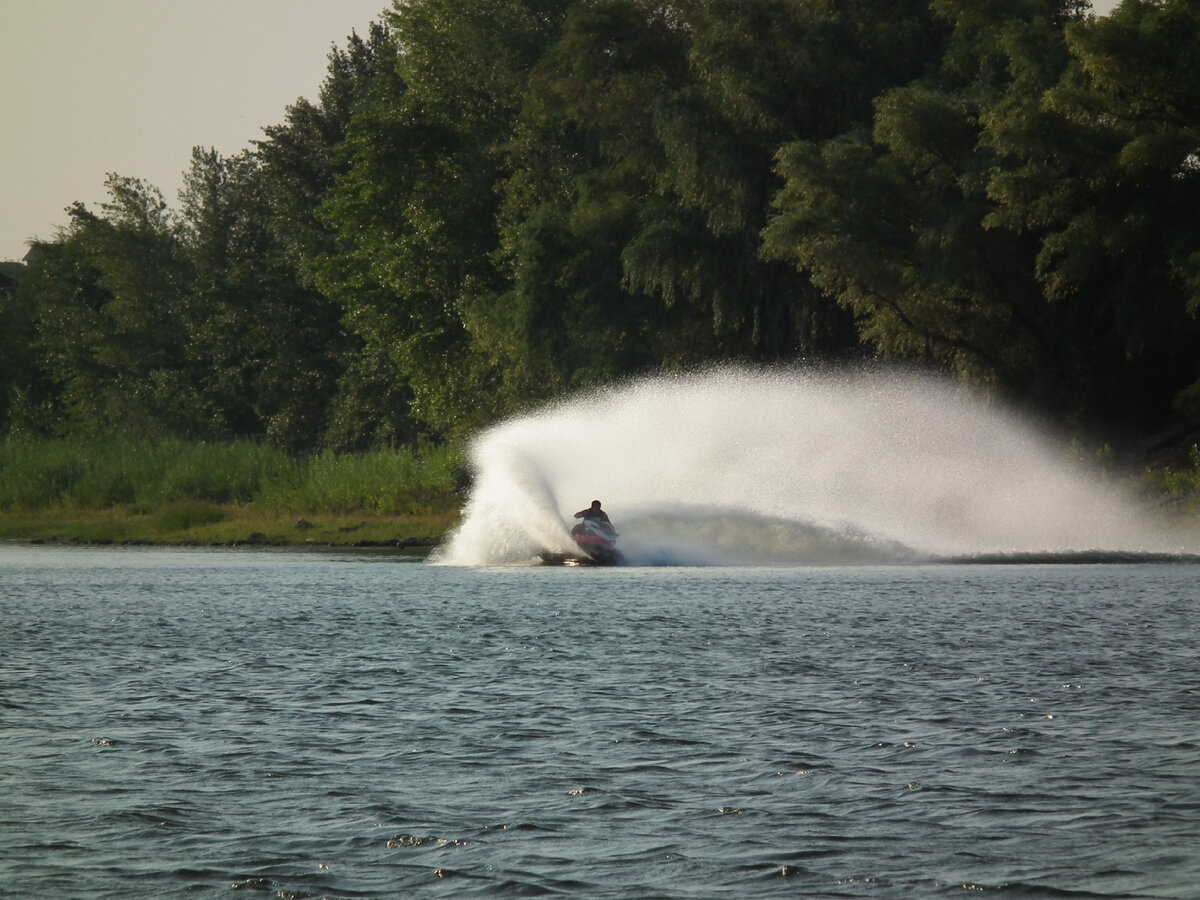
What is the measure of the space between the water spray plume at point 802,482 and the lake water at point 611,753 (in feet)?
40.6

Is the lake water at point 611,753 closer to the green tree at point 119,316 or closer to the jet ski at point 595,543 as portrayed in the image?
the jet ski at point 595,543

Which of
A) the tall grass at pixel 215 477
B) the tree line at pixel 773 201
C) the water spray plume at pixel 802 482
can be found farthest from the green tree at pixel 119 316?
the water spray plume at pixel 802 482

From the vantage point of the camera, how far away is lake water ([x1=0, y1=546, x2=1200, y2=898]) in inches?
330

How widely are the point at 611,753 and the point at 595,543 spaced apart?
2195cm

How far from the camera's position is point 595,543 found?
3353cm

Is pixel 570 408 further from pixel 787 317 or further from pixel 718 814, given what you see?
pixel 718 814

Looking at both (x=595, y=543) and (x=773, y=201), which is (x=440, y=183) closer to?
(x=773, y=201)

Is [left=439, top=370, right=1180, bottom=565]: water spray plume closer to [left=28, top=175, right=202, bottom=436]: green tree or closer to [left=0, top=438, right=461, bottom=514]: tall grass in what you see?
[left=0, top=438, right=461, bottom=514]: tall grass

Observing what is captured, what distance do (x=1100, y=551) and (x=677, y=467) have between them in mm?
10362

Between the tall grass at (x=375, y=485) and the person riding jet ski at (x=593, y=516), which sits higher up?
the tall grass at (x=375, y=485)

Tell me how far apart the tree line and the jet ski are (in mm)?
10563

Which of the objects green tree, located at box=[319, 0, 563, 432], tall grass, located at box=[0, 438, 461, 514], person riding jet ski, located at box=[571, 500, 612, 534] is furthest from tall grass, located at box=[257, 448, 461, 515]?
person riding jet ski, located at box=[571, 500, 612, 534]

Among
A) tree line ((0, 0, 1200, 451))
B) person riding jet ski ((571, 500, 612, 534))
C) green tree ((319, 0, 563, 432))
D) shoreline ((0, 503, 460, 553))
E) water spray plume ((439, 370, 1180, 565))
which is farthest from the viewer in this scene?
green tree ((319, 0, 563, 432))

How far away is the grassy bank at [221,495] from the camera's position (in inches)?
2034
